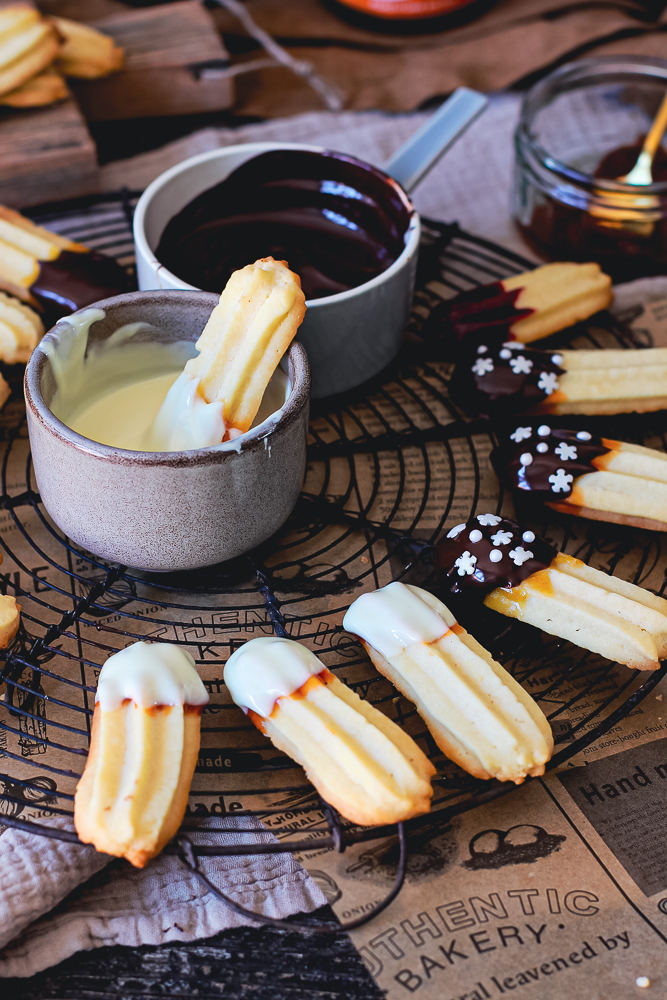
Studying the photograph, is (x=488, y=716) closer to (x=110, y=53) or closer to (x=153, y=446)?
(x=153, y=446)

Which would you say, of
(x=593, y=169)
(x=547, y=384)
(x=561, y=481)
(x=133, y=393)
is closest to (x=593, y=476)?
(x=561, y=481)

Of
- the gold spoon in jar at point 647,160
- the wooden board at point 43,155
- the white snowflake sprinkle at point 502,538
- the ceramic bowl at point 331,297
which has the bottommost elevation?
the white snowflake sprinkle at point 502,538

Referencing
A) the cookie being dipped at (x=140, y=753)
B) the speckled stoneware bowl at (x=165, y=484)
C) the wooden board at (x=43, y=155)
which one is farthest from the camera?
the wooden board at (x=43, y=155)

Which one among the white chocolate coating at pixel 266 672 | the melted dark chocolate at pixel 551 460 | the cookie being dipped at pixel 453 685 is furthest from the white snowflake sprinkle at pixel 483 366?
the white chocolate coating at pixel 266 672

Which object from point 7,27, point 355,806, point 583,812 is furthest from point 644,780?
point 7,27

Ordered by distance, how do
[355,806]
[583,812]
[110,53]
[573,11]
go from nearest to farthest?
1. [355,806]
2. [583,812]
3. [110,53]
4. [573,11]

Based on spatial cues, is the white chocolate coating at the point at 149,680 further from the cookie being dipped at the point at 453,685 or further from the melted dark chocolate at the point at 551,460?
the melted dark chocolate at the point at 551,460

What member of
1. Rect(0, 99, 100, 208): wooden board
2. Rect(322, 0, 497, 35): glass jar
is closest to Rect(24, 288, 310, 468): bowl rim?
Rect(0, 99, 100, 208): wooden board

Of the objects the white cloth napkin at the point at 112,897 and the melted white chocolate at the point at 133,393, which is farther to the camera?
the melted white chocolate at the point at 133,393
